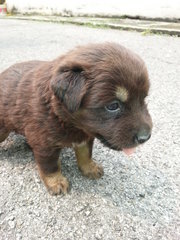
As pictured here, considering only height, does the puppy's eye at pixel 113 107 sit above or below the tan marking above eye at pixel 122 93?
below

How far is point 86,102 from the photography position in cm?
238

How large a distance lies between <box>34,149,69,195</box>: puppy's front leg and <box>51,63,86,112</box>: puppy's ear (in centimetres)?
66

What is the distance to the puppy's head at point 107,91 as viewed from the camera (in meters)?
2.30

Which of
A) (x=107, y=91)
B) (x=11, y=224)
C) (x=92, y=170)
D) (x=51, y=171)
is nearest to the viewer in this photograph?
(x=107, y=91)

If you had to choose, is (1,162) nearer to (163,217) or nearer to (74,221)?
(74,221)

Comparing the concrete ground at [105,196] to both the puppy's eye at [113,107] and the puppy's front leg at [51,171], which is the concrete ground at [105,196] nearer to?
the puppy's front leg at [51,171]

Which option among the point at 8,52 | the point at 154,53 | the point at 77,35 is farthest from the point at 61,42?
the point at 154,53

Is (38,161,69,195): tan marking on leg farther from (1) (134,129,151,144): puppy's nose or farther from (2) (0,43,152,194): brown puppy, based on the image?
(1) (134,129,151,144): puppy's nose

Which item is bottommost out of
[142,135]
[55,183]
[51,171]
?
[55,183]

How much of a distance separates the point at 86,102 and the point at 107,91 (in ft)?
0.64

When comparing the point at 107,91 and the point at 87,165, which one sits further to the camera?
the point at 87,165

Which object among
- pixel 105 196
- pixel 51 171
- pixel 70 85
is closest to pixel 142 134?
pixel 70 85

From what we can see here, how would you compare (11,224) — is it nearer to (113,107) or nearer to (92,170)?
(92,170)

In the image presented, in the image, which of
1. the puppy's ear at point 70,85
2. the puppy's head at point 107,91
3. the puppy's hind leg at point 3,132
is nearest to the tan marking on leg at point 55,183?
the puppy's hind leg at point 3,132
